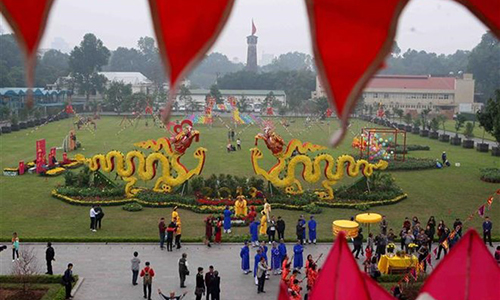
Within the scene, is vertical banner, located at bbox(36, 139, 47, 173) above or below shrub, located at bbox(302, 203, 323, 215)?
above

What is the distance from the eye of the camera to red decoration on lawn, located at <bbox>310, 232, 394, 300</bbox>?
1.69m

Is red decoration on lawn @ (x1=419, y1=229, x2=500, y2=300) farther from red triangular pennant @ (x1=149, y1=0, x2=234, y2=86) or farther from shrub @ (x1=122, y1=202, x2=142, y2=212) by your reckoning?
shrub @ (x1=122, y1=202, x2=142, y2=212)

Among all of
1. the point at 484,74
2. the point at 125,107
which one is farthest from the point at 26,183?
the point at 484,74

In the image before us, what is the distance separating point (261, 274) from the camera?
8078mm

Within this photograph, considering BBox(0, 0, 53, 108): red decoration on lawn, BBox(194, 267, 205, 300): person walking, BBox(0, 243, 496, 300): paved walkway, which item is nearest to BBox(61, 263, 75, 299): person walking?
BBox(0, 243, 496, 300): paved walkway

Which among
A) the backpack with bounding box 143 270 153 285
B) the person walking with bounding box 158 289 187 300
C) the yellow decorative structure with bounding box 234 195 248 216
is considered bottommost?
the person walking with bounding box 158 289 187 300

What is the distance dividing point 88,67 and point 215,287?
17.1m

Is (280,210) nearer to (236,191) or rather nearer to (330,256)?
(236,191)

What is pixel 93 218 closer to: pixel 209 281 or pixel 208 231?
pixel 208 231

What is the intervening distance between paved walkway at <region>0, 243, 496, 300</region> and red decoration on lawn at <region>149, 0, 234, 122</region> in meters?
7.25

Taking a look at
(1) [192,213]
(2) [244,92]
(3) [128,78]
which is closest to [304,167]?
(1) [192,213]

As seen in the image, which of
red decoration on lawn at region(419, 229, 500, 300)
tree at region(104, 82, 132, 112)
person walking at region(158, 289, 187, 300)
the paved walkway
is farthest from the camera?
tree at region(104, 82, 132, 112)

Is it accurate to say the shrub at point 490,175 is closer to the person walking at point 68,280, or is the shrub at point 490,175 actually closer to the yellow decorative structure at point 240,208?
the yellow decorative structure at point 240,208

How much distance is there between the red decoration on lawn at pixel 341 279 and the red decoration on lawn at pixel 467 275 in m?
0.22
